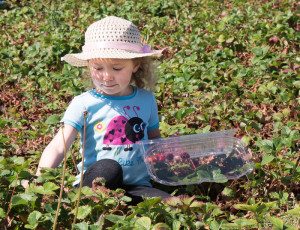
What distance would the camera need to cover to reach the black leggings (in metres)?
3.20

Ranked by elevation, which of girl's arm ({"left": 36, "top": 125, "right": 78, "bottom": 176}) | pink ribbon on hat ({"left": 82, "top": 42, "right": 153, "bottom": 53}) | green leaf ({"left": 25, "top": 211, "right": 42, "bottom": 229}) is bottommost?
green leaf ({"left": 25, "top": 211, "right": 42, "bottom": 229})

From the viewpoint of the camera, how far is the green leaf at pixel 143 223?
244cm

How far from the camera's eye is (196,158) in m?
3.67

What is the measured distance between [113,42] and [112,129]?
1.50 feet

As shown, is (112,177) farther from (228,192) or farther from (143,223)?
(143,223)

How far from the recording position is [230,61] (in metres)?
5.51

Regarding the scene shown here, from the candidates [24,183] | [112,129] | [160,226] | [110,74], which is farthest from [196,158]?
[160,226]

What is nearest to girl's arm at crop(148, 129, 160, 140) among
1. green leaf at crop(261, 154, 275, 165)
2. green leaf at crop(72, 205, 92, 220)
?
green leaf at crop(261, 154, 275, 165)

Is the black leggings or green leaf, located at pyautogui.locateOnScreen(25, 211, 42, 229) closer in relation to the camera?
green leaf, located at pyautogui.locateOnScreen(25, 211, 42, 229)

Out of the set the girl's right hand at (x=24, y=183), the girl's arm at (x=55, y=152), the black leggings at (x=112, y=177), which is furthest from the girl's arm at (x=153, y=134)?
the girl's right hand at (x=24, y=183)

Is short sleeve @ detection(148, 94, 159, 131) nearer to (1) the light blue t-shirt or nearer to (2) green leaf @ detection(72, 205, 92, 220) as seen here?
(1) the light blue t-shirt

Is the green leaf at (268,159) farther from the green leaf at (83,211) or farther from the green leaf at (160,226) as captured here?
the green leaf at (83,211)

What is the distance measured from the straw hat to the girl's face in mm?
55

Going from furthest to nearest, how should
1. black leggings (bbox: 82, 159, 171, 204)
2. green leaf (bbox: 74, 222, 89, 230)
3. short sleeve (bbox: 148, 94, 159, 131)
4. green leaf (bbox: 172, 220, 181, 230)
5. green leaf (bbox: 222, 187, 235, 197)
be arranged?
short sleeve (bbox: 148, 94, 159, 131), green leaf (bbox: 222, 187, 235, 197), black leggings (bbox: 82, 159, 171, 204), green leaf (bbox: 172, 220, 181, 230), green leaf (bbox: 74, 222, 89, 230)
